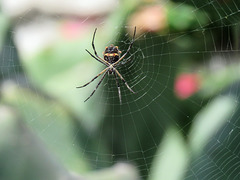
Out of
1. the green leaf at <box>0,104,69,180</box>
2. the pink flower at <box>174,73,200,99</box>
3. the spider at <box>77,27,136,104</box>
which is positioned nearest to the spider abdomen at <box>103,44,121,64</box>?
the spider at <box>77,27,136,104</box>

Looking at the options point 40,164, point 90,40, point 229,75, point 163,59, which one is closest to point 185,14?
point 163,59

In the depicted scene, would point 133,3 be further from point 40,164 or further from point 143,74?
point 40,164

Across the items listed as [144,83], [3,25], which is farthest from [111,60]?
[3,25]

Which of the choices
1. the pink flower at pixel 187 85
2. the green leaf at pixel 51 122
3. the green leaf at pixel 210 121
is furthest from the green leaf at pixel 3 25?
the green leaf at pixel 210 121

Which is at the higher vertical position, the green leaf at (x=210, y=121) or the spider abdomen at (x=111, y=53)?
the spider abdomen at (x=111, y=53)

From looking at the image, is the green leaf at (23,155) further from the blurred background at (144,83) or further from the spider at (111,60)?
the spider at (111,60)

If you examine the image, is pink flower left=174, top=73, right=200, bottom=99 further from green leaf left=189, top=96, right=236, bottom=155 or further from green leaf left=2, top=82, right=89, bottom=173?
green leaf left=2, top=82, right=89, bottom=173
